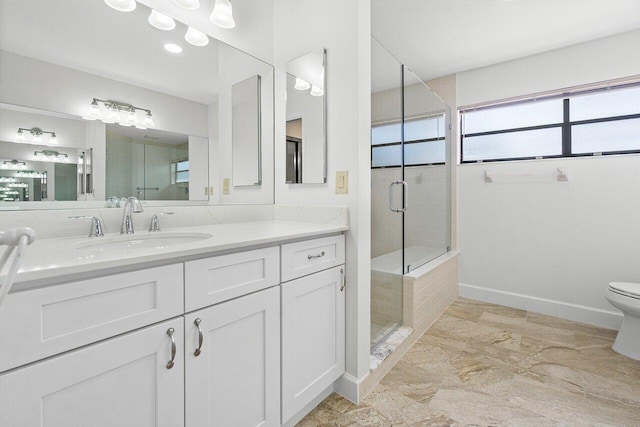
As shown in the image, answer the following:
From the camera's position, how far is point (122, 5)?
Answer: 1276 millimetres

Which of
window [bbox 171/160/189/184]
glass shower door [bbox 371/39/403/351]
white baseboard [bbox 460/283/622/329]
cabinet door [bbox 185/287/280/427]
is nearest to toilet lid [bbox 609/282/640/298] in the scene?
white baseboard [bbox 460/283/622/329]

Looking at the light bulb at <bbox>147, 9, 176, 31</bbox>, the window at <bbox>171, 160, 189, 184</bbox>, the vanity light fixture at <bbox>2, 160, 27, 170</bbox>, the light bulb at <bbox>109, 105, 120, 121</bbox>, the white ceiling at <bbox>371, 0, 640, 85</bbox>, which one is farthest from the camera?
the white ceiling at <bbox>371, 0, 640, 85</bbox>

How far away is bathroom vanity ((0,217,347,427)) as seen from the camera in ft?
2.13

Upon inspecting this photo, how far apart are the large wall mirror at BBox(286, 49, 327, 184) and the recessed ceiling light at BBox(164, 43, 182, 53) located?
2.02 ft

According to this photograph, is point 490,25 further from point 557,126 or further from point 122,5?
point 122,5

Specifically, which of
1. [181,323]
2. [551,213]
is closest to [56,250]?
[181,323]

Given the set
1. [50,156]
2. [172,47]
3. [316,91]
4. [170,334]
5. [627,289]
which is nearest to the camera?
[170,334]

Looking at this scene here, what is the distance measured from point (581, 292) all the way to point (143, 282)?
10.9 feet

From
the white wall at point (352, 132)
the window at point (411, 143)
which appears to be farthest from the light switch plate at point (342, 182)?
the window at point (411, 143)

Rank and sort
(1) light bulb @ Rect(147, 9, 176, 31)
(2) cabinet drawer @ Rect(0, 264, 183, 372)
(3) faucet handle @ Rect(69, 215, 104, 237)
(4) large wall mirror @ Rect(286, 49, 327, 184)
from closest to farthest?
1. (2) cabinet drawer @ Rect(0, 264, 183, 372)
2. (3) faucet handle @ Rect(69, 215, 104, 237)
3. (1) light bulb @ Rect(147, 9, 176, 31)
4. (4) large wall mirror @ Rect(286, 49, 327, 184)

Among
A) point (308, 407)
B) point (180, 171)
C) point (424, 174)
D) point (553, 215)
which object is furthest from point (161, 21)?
point (553, 215)

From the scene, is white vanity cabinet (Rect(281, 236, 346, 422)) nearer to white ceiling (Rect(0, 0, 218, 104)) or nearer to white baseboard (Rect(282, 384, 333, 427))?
white baseboard (Rect(282, 384, 333, 427))

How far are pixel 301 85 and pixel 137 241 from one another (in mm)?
1219

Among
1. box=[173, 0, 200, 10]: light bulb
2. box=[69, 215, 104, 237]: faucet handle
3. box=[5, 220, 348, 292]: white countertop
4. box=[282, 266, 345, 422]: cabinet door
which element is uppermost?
box=[173, 0, 200, 10]: light bulb
